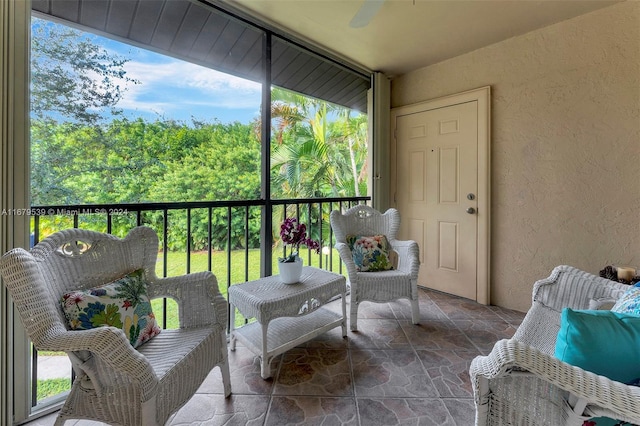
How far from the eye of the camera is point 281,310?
5.51 ft

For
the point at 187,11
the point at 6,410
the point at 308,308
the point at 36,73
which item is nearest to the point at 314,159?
the point at 187,11

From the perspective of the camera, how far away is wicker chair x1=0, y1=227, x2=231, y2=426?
932mm

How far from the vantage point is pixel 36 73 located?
1484 mm

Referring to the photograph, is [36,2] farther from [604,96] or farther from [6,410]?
[604,96]

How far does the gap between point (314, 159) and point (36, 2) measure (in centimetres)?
335

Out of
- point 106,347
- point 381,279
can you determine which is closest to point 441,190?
point 381,279

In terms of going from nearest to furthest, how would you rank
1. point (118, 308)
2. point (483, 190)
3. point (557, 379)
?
point (557, 379) → point (118, 308) → point (483, 190)

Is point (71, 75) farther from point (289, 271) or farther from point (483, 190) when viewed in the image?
point (483, 190)

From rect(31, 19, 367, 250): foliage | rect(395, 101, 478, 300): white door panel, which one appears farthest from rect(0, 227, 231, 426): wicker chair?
rect(395, 101, 478, 300): white door panel

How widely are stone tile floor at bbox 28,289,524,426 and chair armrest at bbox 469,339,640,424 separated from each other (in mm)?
760

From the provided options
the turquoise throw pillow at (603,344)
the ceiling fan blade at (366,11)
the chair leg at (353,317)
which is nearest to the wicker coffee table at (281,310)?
the chair leg at (353,317)

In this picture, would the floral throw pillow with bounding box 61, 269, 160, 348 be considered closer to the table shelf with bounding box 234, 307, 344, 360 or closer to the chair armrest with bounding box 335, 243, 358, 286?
the table shelf with bounding box 234, 307, 344, 360

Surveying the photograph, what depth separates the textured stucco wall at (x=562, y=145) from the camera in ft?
6.79

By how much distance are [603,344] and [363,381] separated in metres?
1.17
